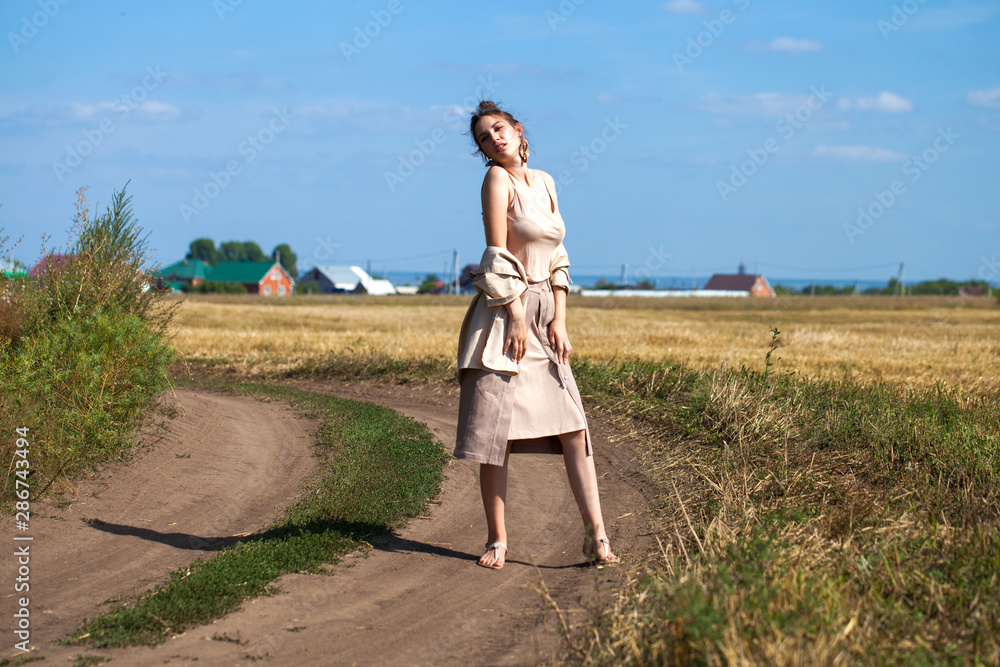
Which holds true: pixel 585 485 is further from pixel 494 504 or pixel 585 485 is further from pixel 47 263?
pixel 47 263

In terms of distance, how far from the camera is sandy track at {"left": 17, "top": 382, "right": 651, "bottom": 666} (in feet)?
11.0

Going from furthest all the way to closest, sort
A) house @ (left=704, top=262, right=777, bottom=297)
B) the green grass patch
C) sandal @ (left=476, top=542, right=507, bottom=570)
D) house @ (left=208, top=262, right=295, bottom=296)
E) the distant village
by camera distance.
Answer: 1. house @ (left=704, top=262, right=777, bottom=297)
2. house @ (left=208, top=262, right=295, bottom=296)
3. the distant village
4. sandal @ (left=476, top=542, right=507, bottom=570)
5. the green grass patch

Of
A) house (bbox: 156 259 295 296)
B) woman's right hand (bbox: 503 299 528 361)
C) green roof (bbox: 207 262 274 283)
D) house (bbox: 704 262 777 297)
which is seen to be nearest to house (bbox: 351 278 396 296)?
house (bbox: 156 259 295 296)

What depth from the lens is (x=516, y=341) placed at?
13.6 feet

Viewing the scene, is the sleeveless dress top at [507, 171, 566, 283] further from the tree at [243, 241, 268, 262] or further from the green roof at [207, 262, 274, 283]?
the tree at [243, 241, 268, 262]

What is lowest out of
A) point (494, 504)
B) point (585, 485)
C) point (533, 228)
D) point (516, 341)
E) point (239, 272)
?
point (494, 504)

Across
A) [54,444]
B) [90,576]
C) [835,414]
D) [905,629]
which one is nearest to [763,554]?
[905,629]

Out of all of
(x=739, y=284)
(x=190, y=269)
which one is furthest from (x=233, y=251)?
(x=739, y=284)

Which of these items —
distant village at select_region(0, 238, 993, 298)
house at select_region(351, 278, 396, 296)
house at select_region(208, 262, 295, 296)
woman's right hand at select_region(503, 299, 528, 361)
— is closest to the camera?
woman's right hand at select_region(503, 299, 528, 361)

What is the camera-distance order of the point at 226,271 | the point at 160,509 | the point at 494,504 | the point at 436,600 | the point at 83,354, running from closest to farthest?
the point at 436,600, the point at 494,504, the point at 160,509, the point at 83,354, the point at 226,271

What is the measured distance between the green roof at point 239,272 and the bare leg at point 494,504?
94.0 metres

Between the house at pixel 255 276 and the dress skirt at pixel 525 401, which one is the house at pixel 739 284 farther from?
the dress skirt at pixel 525 401

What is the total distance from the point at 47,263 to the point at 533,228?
200 inches

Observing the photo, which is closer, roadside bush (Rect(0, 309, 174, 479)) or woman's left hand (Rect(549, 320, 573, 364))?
woman's left hand (Rect(549, 320, 573, 364))
